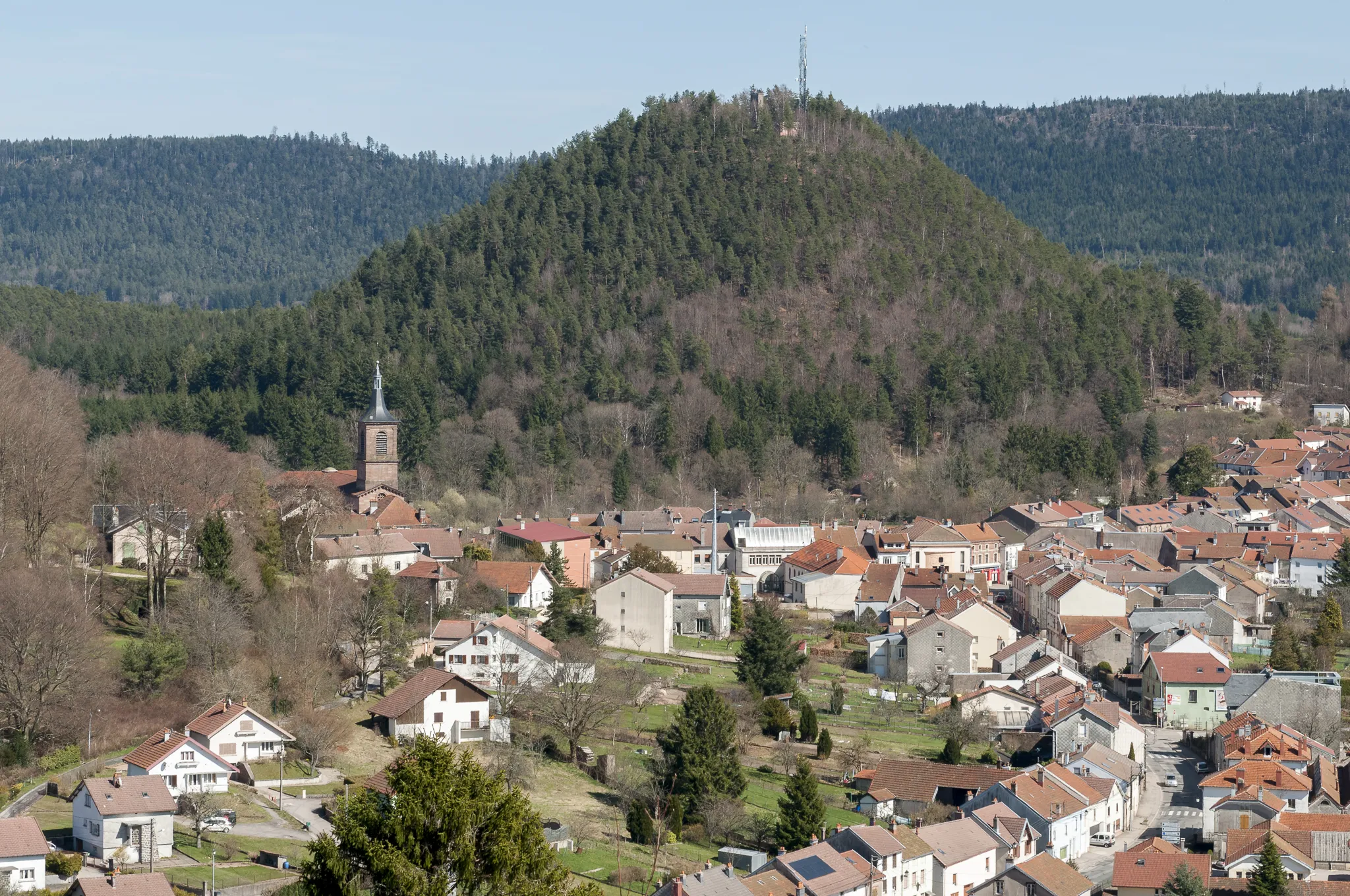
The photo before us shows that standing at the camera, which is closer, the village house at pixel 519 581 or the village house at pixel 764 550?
the village house at pixel 519 581

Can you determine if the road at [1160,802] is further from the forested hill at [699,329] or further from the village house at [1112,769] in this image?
the forested hill at [699,329]

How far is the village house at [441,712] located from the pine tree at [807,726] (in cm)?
674

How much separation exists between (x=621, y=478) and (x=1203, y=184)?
121 metres

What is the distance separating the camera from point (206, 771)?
1293 inches

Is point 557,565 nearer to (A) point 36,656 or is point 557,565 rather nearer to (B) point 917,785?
(B) point 917,785

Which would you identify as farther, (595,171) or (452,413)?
(595,171)

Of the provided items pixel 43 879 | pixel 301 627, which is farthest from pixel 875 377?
pixel 43 879

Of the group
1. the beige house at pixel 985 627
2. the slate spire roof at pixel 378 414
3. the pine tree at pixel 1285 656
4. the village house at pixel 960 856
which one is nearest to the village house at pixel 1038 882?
the village house at pixel 960 856

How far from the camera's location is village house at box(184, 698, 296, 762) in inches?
1350

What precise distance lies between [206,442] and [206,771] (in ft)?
67.1

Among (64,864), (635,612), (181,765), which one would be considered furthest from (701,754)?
(635,612)

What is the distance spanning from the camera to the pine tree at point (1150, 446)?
80062 millimetres

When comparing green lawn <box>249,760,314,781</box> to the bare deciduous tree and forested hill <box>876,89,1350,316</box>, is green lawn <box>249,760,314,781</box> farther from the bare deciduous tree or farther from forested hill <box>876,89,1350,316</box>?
forested hill <box>876,89,1350,316</box>

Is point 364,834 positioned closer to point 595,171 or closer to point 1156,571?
point 1156,571
